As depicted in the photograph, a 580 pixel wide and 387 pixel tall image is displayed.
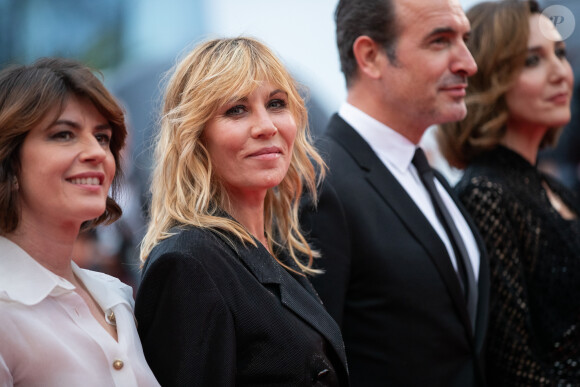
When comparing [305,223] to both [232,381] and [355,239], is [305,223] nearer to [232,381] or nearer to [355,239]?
[355,239]

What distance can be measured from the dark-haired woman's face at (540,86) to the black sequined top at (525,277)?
26cm

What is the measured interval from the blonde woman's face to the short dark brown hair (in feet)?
1.07

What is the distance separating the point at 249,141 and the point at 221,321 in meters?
0.56

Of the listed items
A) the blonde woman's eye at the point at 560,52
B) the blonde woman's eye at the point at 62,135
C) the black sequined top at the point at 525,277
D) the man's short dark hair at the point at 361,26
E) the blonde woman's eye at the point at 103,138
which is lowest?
the black sequined top at the point at 525,277

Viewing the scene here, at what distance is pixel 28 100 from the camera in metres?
1.79

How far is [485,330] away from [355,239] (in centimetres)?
60

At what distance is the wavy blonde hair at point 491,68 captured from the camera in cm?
330

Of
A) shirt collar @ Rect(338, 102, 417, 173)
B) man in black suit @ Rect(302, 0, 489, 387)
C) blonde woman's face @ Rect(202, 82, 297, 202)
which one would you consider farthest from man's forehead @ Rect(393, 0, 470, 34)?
blonde woman's face @ Rect(202, 82, 297, 202)

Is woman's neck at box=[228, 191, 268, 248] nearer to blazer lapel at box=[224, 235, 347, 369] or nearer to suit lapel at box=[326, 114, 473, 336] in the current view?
blazer lapel at box=[224, 235, 347, 369]

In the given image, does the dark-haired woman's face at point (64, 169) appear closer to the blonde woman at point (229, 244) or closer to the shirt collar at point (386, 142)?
the blonde woman at point (229, 244)

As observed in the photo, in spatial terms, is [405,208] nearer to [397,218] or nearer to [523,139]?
[397,218]

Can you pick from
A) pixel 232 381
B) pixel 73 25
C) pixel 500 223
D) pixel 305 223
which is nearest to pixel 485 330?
pixel 500 223

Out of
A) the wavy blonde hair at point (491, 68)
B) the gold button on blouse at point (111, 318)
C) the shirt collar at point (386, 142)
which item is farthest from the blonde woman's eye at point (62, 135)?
the wavy blonde hair at point (491, 68)

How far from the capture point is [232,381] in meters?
1.87
